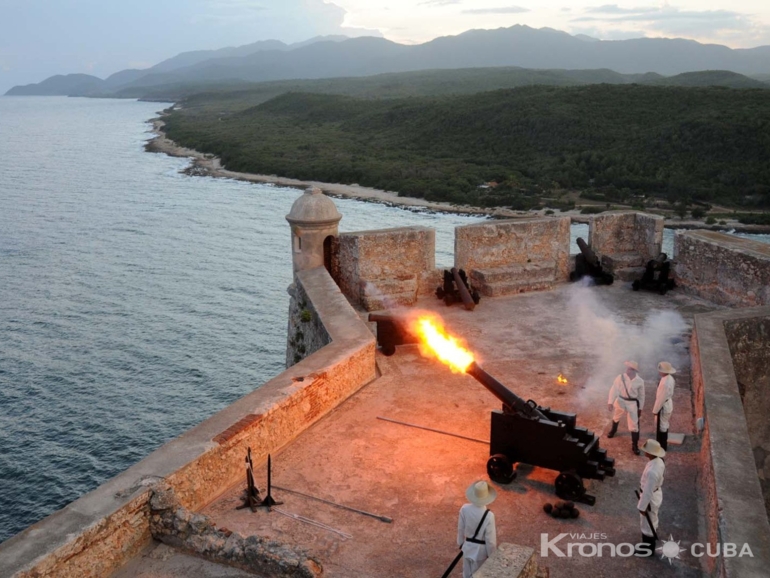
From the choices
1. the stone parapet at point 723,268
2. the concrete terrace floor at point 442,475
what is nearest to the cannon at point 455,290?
the concrete terrace floor at point 442,475

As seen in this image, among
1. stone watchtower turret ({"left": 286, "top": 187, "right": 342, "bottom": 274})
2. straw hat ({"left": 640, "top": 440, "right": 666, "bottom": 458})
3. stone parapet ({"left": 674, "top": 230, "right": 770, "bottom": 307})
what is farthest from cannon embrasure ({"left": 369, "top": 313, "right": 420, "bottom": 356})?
stone parapet ({"left": 674, "top": 230, "right": 770, "bottom": 307})

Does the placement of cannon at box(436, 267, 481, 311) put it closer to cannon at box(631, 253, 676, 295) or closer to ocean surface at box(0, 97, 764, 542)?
cannon at box(631, 253, 676, 295)

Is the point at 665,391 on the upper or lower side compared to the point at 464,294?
upper

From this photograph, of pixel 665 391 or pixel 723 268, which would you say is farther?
pixel 723 268

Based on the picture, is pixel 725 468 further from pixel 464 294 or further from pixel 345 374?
pixel 464 294

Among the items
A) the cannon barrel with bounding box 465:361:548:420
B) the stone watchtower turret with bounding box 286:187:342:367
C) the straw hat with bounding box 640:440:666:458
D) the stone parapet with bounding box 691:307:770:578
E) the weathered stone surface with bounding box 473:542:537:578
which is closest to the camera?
the weathered stone surface with bounding box 473:542:537:578

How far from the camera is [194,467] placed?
6.39 meters

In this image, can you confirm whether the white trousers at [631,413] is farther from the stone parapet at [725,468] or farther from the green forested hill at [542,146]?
the green forested hill at [542,146]

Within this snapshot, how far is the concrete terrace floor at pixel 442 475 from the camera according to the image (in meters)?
5.95

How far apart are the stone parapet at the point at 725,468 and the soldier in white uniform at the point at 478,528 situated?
1472 millimetres

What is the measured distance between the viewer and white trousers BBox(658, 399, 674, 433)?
742cm

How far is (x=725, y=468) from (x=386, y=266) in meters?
7.33

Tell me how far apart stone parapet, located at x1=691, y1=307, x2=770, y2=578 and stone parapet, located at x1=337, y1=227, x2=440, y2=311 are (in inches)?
195

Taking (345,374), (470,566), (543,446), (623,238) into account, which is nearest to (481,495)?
(470,566)
